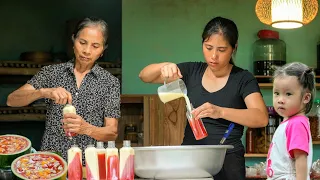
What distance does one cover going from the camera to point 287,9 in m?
3.82

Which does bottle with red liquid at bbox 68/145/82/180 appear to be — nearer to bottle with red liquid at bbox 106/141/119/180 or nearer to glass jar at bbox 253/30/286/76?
bottle with red liquid at bbox 106/141/119/180

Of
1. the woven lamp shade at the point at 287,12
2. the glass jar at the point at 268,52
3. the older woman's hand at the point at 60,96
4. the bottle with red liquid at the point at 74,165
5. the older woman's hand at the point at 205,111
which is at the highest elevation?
the woven lamp shade at the point at 287,12

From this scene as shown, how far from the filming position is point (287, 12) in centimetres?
382

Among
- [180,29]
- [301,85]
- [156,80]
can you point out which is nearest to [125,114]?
[180,29]

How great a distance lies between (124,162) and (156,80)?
0.73 meters

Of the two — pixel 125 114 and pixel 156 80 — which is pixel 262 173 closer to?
pixel 125 114

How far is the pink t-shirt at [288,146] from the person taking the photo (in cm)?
211

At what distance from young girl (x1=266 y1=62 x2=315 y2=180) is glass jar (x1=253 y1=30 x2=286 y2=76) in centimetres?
222

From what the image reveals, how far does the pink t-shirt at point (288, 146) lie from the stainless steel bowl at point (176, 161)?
329 mm

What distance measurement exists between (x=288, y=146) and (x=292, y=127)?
0.08 metres

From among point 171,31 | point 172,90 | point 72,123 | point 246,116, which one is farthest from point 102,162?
point 171,31

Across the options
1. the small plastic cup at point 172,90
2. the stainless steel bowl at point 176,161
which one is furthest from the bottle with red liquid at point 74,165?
the small plastic cup at point 172,90

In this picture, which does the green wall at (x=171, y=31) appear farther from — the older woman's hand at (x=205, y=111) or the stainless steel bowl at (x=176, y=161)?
the stainless steel bowl at (x=176, y=161)

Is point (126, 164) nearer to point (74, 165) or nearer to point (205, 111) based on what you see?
point (74, 165)
